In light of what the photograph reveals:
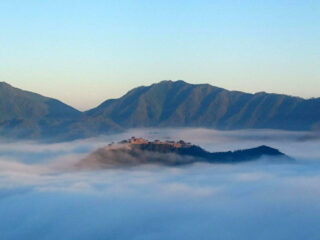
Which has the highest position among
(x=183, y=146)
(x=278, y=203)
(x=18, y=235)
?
(x=183, y=146)

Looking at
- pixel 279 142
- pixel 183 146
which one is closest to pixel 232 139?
pixel 279 142

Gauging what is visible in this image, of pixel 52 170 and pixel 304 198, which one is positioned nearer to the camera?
pixel 304 198

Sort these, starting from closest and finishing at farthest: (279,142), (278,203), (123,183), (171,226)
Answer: (171,226)
(278,203)
(123,183)
(279,142)

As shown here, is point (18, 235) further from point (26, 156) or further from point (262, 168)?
point (26, 156)

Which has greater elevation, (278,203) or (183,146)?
(183,146)

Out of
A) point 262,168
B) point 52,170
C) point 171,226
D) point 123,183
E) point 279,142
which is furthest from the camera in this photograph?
point 279,142

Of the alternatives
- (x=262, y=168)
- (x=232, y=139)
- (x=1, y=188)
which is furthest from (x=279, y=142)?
(x=1, y=188)
